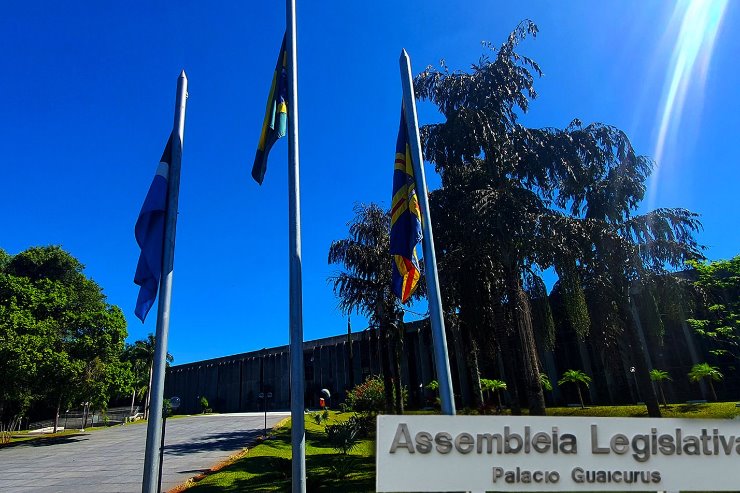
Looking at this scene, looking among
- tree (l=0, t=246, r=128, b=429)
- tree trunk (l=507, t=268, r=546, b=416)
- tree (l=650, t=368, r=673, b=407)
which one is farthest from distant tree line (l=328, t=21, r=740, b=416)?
tree (l=0, t=246, r=128, b=429)

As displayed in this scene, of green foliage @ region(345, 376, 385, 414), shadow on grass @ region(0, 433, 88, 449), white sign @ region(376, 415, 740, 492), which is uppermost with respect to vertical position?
green foliage @ region(345, 376, 385, 414)

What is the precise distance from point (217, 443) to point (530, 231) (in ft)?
57.5

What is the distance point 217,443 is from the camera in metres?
22.9

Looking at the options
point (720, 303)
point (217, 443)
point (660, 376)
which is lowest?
point (217, 443)

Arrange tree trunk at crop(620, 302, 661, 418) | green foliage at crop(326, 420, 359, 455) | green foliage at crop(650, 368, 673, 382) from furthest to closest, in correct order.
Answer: green foliage at crop(650, 368, 673, 382), tree trunk at crop(620, 302, 661, 418), green foliage at crop(326, 420, 359, 455)

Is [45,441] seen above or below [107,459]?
above

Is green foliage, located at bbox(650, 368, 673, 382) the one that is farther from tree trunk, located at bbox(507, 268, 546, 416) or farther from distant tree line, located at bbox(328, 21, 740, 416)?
tree trunk, located at bbox(507, 268, 546, 416)

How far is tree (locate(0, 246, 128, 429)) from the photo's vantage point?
26078mm

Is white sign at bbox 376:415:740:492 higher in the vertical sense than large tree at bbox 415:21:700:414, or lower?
lower

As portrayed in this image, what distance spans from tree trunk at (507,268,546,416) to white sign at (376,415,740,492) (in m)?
9.69

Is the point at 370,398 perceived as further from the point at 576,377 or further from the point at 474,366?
the point at 576,377

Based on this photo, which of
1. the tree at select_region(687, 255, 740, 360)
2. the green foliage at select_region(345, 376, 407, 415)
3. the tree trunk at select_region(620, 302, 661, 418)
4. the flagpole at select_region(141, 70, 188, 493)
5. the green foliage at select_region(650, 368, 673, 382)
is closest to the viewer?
the flagpole at select_region(141, 70, 188, 493)

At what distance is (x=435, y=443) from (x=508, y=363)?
42.2 ft

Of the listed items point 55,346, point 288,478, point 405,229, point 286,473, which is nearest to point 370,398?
point 286,473
